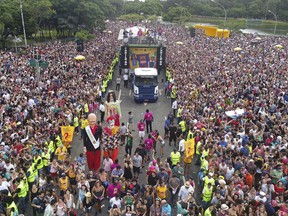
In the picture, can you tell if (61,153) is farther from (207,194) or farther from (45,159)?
(207,194)

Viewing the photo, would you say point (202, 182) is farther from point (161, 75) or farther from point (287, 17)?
point (287, 17)

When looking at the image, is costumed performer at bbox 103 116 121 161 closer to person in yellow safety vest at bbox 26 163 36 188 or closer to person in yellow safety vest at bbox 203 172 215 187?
person in yellow safety vest at bbox 26 163 36 188

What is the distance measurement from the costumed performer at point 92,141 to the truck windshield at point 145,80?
1043 cm

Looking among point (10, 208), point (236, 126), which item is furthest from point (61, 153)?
point (236, 126)

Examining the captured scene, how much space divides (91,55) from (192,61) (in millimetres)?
9284

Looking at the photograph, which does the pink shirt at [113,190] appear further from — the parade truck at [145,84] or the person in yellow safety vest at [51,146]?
the parade truck at [145,84]

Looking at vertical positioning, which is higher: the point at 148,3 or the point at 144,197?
the point at 148,3

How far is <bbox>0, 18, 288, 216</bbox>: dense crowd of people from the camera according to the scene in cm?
1004

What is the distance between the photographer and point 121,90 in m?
26.7

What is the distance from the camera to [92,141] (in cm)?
1295

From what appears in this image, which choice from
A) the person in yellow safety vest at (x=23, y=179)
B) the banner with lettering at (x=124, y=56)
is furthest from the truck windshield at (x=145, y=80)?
the person in yellow safety vest at (x=23, y=179)

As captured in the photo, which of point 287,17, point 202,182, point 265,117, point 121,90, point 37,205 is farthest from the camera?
point 287,17

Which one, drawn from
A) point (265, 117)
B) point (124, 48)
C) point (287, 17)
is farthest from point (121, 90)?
point (287, 17)

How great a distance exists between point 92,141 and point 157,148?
13.3 ft
